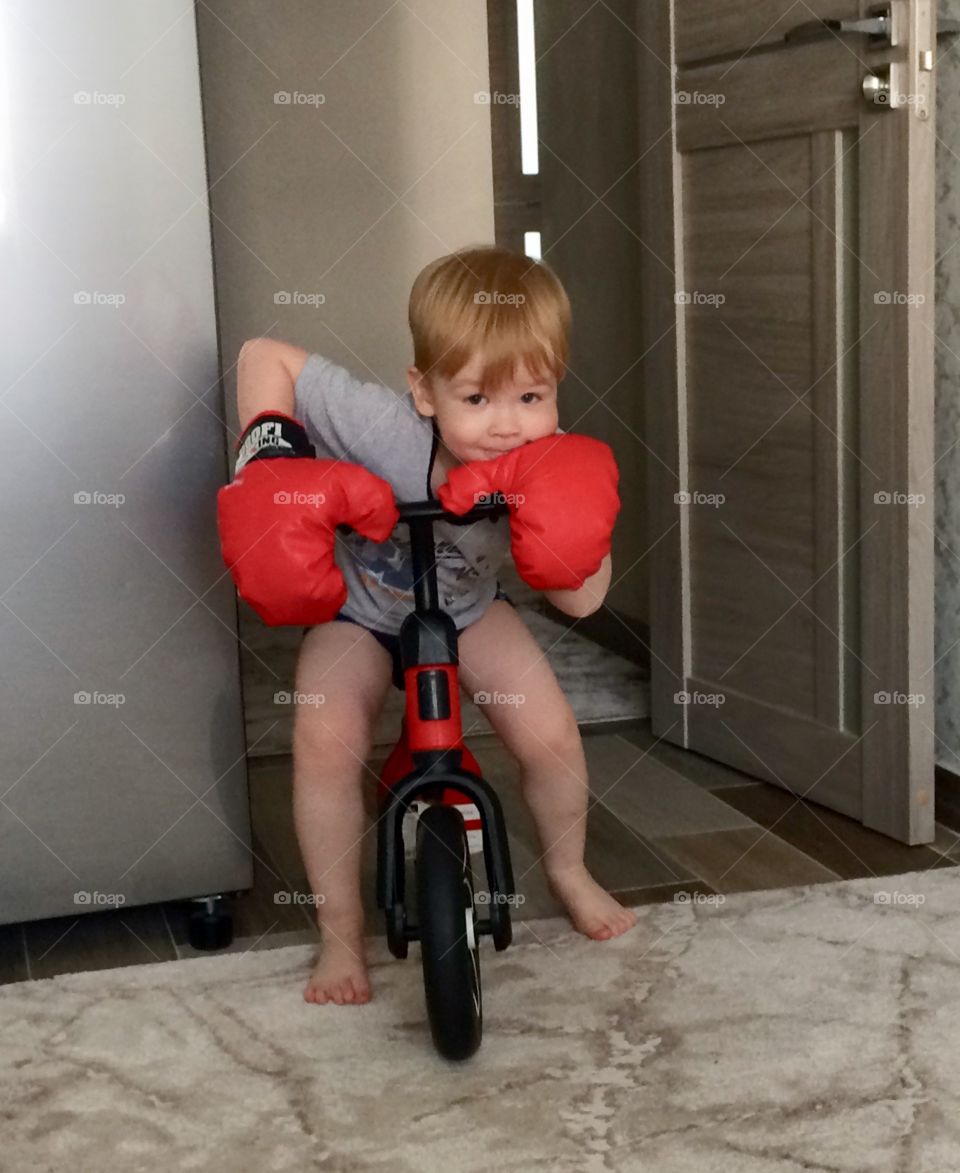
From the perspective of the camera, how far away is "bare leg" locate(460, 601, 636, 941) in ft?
Answer: 5.32

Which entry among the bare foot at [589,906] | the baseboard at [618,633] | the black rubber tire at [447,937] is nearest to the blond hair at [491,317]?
the black rubber tire at [447,937]

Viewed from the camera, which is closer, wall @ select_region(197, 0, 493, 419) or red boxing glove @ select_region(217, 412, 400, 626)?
red boxing glove @ select_region(217, 412, 400, 626)

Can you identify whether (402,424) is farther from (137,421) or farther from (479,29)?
(479,29)

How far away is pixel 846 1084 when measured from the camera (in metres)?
1.30

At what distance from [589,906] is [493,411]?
612mm

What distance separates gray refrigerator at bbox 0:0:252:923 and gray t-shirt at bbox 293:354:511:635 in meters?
→ 0.16

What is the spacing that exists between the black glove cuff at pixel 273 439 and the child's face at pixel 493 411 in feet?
0.46

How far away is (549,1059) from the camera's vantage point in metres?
1.37

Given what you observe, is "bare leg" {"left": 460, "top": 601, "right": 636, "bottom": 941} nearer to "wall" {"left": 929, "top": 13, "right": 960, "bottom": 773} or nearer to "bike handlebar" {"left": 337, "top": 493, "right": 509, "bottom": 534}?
"bike handlebar" {"left": 337, "top": 493, "right": 509, "bottom": 534}

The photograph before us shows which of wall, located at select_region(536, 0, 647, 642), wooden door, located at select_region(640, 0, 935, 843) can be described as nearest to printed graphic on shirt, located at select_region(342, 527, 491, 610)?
wooden door, located at select_region(640, 0, 935, 843)

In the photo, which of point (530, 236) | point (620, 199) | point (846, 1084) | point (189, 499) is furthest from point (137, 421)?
point (530, 236)

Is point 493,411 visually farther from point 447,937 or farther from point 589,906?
point 589,906

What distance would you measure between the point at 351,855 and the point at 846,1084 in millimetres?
562

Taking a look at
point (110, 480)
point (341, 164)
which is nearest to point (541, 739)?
point (110, 480)
